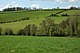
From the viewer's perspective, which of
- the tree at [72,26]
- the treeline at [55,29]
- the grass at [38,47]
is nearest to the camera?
the grass at [38,47]

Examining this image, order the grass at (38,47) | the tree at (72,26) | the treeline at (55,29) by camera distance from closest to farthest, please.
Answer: the grass at (38,47), the tree at (72,26), the treeline at (55,29)

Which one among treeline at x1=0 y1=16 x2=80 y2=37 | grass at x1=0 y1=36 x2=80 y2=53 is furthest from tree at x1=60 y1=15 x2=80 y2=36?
grass at x1=0 y1=36 x2=80 y2=53

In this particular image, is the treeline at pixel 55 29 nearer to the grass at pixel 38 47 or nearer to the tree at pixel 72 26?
the tree at pixel 72 26

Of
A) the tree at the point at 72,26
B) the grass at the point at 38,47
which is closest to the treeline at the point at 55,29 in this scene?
the tree at the point at 72,26

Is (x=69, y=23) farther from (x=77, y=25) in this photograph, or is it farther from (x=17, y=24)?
(x=17, y=24)

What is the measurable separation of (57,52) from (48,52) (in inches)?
30.1

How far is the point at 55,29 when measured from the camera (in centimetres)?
8188

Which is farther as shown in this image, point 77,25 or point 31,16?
point 31,16

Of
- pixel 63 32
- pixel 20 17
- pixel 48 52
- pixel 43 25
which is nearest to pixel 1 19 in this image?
pixel 20 17

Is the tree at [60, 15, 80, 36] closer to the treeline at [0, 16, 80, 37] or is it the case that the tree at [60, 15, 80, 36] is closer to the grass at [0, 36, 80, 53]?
the treeline at [0, 16, 80, 37]

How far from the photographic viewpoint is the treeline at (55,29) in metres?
77.3

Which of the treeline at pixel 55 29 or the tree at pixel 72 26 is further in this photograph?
the treeline at pixel 55 29

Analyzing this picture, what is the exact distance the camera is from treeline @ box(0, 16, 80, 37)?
77294 millimetres

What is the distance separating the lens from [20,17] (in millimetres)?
120250
